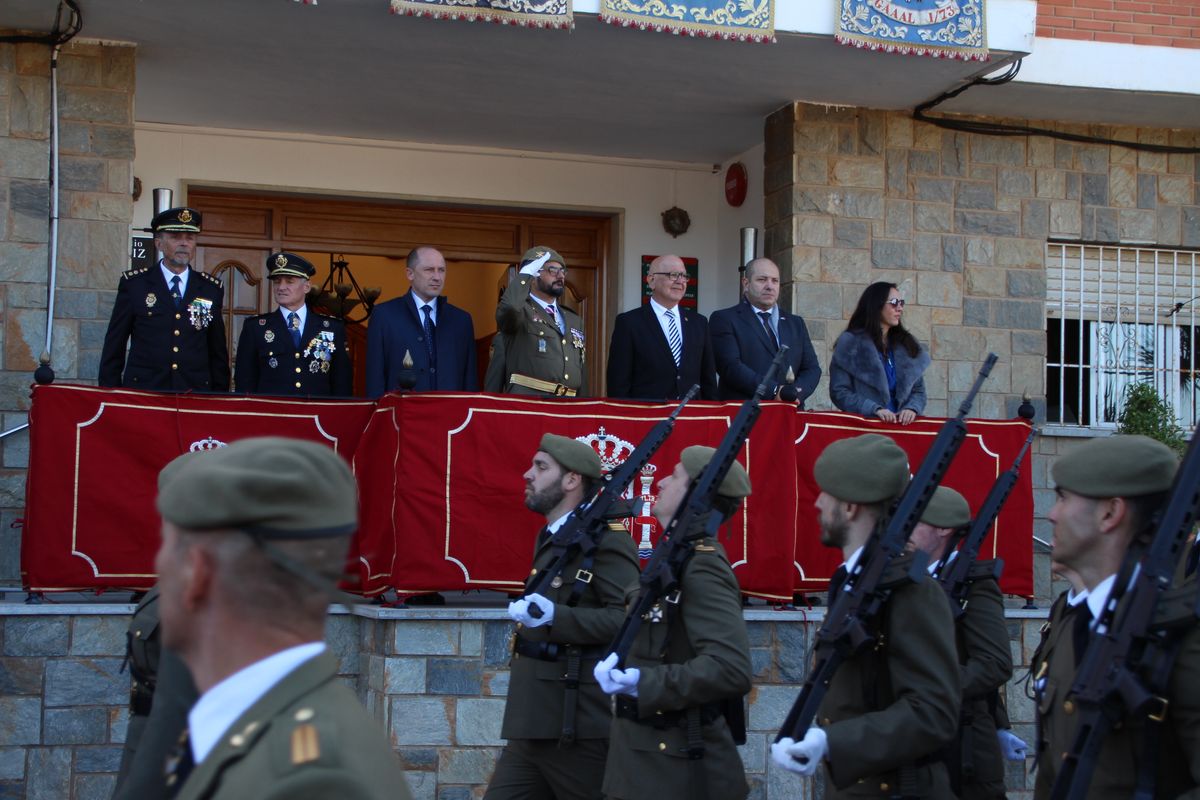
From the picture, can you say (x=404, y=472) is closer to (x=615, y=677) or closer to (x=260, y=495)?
(x=615, y=677)

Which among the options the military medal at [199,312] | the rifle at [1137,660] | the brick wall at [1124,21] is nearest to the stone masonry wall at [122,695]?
the military medal at [199,312]

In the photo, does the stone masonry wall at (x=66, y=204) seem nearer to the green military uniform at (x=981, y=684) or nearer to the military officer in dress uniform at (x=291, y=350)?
the military officer in dress uniform at (x=291, y=350)

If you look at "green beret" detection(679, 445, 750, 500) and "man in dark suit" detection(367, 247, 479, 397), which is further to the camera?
"man in dark suit" detection(367, 247, 479, 397)

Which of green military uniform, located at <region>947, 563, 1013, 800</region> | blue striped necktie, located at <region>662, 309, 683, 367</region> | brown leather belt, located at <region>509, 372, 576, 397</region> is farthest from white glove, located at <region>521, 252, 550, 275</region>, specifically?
green military uniform, located at <region>947, 563, 1013, 800</region>

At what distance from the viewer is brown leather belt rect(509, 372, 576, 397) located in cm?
847

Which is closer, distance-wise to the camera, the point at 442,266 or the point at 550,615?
the point at 550,615

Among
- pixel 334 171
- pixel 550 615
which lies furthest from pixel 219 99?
pixel 550 615

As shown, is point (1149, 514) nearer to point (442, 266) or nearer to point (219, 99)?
point (442, 266)

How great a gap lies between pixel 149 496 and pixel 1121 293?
25.5ft

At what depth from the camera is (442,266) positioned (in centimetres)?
914

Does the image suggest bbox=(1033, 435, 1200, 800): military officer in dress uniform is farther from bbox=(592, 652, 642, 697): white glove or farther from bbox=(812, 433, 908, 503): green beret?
bbox=(592, 652, 642, 697): white glove

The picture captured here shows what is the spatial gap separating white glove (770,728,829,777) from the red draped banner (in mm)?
3425

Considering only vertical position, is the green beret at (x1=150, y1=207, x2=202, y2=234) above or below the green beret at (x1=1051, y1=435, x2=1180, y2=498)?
above

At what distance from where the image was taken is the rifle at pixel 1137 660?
3.27 m
